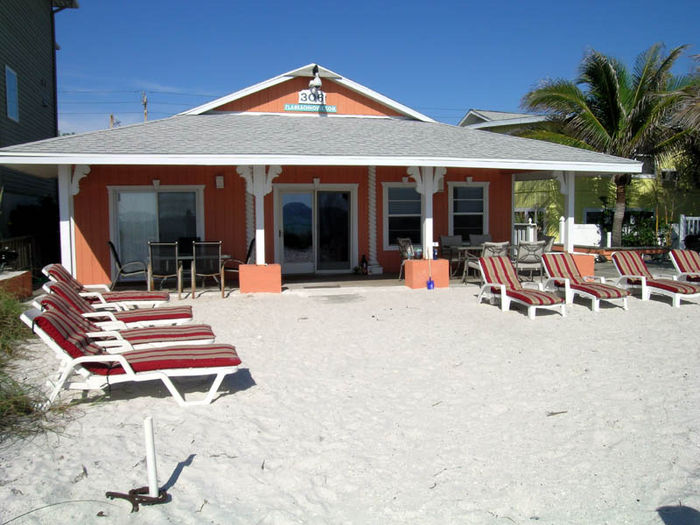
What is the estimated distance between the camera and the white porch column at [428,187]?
11977 millimetres

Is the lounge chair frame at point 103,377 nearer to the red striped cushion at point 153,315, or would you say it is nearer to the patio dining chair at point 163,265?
the red striped cushion at point 153,315

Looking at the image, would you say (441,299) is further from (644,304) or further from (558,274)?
(644,304)

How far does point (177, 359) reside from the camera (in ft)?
16.7

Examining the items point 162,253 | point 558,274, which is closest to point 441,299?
point 558,274

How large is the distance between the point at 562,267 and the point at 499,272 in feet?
4.41

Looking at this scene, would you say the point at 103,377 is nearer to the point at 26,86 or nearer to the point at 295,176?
the point at 295,176

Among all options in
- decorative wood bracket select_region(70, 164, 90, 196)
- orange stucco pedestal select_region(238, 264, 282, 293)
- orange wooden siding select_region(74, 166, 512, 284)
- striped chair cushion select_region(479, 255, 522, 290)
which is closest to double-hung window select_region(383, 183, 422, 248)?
orange wooden siding select_region(74, 166, 512, 284)

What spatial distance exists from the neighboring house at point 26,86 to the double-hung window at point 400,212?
373 inches

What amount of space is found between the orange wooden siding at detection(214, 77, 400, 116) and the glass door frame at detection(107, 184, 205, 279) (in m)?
2.29

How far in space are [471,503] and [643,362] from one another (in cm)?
394

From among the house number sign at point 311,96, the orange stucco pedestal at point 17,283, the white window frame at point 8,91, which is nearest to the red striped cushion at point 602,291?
the house number sign at point 311,96

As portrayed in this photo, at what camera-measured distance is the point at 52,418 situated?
4.64 meters

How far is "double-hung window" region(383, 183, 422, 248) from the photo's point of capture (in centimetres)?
Result: 1469

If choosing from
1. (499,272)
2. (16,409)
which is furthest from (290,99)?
(16,409)
